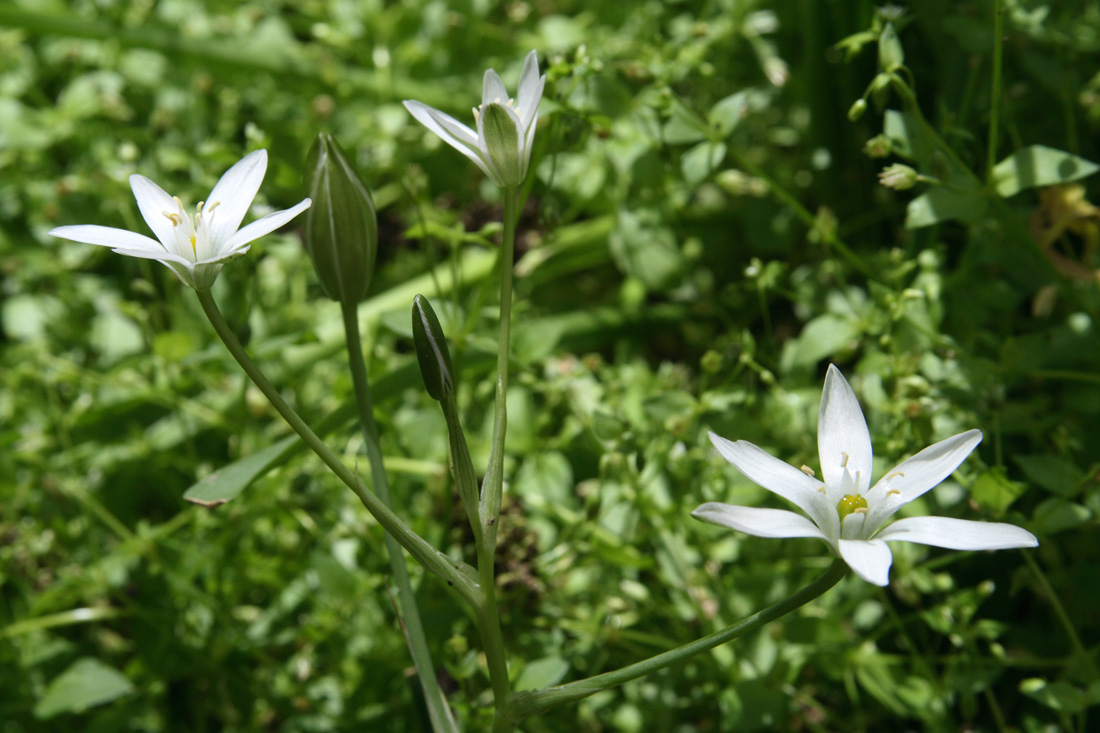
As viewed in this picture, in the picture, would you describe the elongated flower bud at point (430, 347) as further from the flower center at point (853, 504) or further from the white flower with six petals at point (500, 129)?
the flower center at point (853, 504)

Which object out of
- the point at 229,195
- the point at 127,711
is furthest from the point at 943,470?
the point at 127,711

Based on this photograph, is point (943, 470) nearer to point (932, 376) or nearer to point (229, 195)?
point (932, 376)

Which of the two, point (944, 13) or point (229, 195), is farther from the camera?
point (944, 13)

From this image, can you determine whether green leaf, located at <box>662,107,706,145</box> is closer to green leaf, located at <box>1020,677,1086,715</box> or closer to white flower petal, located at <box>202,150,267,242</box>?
white flower petal, located at <box>202,150,267,242</box>

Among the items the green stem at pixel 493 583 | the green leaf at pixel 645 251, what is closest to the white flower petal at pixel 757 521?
the green stem at pixel 493 583

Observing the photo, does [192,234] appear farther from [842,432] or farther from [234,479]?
Result: [842,432]

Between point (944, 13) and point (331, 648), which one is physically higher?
point (944, 13)

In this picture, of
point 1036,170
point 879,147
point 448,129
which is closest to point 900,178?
point 879,147
